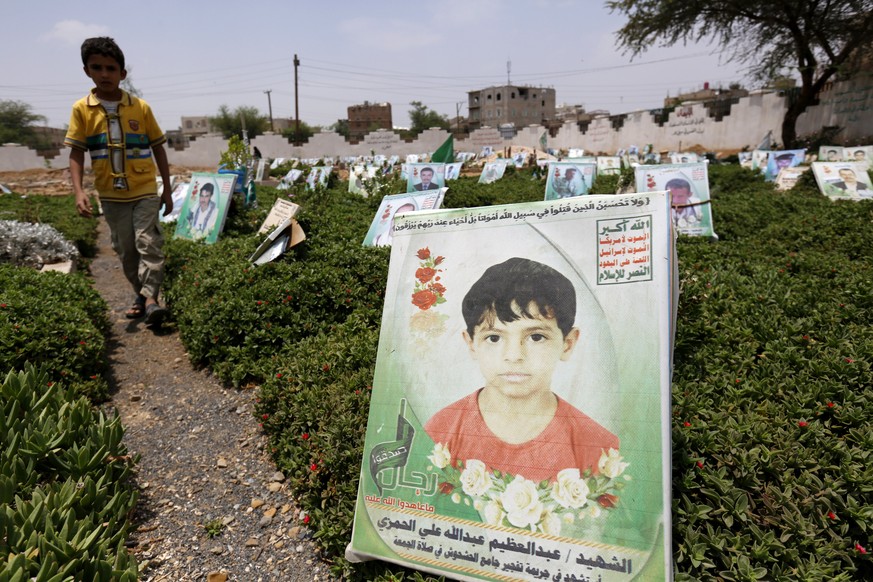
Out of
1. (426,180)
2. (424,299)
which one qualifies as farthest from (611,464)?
(426,180)

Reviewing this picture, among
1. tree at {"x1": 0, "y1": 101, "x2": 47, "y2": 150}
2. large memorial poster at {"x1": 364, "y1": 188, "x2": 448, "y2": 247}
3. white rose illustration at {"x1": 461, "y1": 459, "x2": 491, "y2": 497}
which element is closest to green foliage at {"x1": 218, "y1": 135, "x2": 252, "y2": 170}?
large memorial poster at {"x1": 364, "y1": 188, "x2": 448, "y2": 247}

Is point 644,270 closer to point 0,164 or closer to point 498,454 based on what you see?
point 498,454

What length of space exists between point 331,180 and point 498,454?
30.5 ft

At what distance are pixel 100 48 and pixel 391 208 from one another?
263 centimetres

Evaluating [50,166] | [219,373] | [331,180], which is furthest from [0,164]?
[219,373]

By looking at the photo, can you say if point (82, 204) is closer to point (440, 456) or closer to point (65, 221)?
point (440, 456)

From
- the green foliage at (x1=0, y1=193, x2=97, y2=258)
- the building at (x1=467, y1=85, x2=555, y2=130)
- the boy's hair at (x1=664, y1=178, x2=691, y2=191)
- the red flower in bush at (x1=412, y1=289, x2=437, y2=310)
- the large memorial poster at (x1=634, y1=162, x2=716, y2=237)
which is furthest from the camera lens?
the building at (x1=467, y1=85, x2=555, y2=130)

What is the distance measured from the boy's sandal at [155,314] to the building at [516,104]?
252 feet

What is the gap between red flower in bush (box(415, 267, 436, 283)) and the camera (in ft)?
6.90

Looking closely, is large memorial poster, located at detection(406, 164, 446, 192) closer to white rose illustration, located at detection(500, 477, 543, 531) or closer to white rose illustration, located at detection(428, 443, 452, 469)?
white rose illustration, located at detection(428, 443, 452, 469)

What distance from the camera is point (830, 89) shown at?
22484 millimetres

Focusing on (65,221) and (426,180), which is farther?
(426,180)

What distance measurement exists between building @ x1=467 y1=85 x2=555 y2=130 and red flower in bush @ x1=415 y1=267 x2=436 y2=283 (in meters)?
78.8

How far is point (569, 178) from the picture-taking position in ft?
28.9
